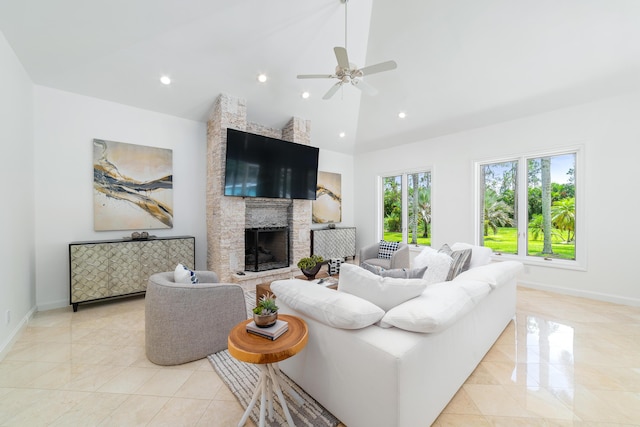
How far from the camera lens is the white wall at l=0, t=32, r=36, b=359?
2.45 m

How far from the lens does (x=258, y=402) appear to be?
175 cm

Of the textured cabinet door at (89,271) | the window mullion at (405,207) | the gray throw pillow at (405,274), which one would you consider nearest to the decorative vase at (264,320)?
the gray throw pillow at (405,274)

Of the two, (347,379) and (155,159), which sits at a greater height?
(155,159)

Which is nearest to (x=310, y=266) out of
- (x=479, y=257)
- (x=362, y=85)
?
(x=479, y=257)

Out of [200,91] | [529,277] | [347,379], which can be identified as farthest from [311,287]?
[529,277]

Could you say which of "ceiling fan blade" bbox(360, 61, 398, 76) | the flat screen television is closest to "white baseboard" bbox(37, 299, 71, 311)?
the flat screen television

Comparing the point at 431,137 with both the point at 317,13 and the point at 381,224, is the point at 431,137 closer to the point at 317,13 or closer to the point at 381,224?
the point at 381,224

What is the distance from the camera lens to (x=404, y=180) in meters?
6.11

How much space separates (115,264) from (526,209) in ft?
21.4

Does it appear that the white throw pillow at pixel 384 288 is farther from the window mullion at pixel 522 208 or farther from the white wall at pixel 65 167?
the window mullion at pixel 522 208

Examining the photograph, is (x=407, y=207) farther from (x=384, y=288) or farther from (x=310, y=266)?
(x=384, y=288)

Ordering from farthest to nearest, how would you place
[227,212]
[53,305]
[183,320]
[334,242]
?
[334,242]
[227,212]
[53,305]
[183,320]

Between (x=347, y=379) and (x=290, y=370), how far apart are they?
65 centimetres

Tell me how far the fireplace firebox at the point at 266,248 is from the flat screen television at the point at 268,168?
28.4 inches
